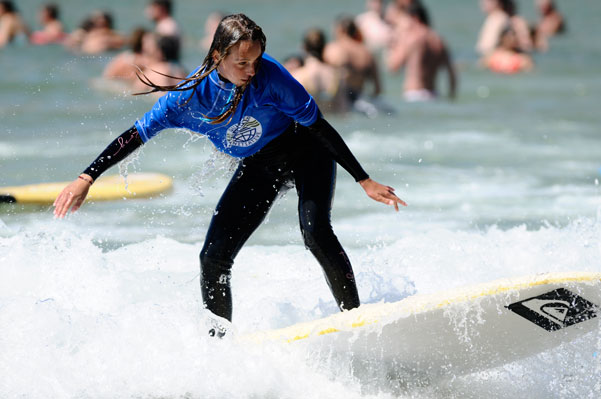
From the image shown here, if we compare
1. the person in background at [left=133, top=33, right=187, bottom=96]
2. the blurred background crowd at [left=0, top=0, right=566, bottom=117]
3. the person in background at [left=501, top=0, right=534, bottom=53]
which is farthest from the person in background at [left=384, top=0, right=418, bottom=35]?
the person in background at [left=133, top=33, right=187, bottom=96]

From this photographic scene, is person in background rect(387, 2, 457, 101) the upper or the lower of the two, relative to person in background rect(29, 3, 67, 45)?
upper

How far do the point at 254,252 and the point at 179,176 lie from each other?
2.71m

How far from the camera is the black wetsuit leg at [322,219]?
144 inches

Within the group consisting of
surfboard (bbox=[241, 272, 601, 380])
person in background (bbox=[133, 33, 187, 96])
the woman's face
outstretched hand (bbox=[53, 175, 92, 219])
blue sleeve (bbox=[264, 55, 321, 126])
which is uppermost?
the woman's face

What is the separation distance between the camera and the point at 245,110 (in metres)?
3.56

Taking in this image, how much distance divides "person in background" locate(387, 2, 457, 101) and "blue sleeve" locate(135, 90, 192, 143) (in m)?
8.35

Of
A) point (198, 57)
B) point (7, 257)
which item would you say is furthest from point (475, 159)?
point (198, 57)

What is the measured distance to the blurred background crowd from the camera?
9.74 m

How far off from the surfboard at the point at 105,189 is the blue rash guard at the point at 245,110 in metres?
3.03

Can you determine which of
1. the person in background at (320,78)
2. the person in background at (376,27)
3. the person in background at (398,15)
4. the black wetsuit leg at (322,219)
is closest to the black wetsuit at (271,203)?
the black wetsuit leg at (322,219)

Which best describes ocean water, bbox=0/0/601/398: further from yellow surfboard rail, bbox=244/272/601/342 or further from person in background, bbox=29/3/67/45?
person in background, bbox=29/3/67/45

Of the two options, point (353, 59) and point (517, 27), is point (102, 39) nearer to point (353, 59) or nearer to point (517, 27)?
point (353, 59)

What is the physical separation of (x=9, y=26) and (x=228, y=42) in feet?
45.2

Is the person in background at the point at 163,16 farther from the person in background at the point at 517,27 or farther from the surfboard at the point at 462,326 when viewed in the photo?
the surfboard at the point at 462,326
